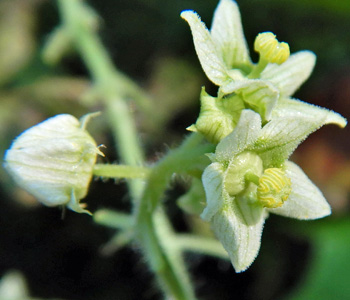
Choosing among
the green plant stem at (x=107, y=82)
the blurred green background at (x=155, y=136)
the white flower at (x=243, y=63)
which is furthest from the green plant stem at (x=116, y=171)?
the blurred green background at (x=155, y=136)

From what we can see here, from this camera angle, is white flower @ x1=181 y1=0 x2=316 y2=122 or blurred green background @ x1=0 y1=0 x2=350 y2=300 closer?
white flower @ x1=181 y1=0 x2=316 y2=122

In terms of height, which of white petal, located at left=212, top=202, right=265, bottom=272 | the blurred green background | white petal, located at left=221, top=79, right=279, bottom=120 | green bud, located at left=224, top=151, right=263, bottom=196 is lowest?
the blurred green background

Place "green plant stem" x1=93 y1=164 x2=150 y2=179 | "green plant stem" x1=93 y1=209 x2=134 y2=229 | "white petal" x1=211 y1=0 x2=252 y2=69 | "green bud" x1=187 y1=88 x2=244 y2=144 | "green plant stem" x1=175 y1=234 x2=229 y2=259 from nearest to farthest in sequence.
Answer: "green bud" x1=187 y1=88 x2=244 y2=144 < "green plant stem" x1=93 y1=164 x2=150 y2=179 < "white petal" x1=211 y1=0 x2=252 y2=69 < "green plant stem" x1=93 y1=209 x2=134 y2=229 < "green plant stem" x1=175 y1=234 x2=229 y2=259

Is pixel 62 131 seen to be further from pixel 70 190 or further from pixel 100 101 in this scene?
pixel 100 101

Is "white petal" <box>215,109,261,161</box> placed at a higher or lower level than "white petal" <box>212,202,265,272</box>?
higher

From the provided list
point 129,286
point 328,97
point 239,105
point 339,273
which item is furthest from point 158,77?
point 239,105

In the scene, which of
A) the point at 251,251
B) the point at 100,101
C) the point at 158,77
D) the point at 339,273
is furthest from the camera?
the point at 158,77

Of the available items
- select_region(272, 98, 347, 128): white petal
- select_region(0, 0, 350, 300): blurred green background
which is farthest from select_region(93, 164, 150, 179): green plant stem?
select_region(0, 0, 350, 300): blurred green background

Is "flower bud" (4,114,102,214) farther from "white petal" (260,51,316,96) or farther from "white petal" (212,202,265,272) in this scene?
"white petal" (260,51,316,96)

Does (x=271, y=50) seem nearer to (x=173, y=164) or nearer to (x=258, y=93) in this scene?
(x=258, y=93)
